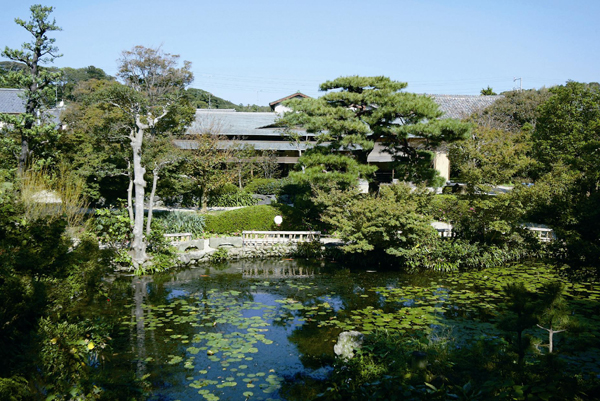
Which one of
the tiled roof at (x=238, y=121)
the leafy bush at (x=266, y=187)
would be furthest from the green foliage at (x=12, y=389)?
the tiled roof at (x=238, y=121)

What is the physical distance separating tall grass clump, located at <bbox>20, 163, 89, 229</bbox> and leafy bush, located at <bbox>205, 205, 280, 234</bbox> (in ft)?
13.5

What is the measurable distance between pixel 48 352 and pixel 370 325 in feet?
16.5

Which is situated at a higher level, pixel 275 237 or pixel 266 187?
pixel 266 187

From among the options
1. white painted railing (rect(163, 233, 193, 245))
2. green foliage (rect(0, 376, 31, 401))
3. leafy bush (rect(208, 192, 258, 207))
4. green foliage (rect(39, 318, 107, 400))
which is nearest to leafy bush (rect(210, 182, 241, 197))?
leafy bush (rect(208, 192, 258, 207))

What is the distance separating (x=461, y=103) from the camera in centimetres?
3156

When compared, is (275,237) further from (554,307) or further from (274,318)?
(554,307)

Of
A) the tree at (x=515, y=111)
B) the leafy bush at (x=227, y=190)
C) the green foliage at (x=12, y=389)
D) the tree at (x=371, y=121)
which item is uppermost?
the tree at (x=515, y=111)

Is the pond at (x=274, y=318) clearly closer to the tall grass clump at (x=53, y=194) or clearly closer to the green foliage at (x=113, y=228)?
the green foliage at (x=113, y=228)

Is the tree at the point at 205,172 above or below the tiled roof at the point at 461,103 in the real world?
below

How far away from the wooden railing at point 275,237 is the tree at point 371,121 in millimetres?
2535

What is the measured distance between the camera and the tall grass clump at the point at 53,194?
9.93m

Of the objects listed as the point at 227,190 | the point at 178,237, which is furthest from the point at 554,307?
the point at 227,190

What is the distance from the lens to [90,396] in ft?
12.9

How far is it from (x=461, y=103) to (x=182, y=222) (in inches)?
946
